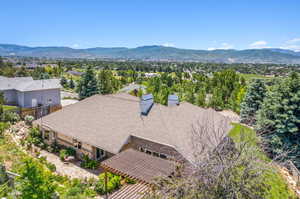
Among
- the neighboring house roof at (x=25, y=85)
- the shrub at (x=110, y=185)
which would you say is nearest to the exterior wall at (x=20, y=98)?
the neighboring house roof at (x=25, y=85)

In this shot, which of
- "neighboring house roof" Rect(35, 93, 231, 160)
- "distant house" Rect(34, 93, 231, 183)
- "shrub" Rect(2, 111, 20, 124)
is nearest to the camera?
"distant house" Rect(34, 93, 231, 183)

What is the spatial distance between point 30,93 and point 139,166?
22.3 m

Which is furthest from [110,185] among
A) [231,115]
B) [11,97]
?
[231,115]

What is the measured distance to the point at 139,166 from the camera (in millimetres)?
11734

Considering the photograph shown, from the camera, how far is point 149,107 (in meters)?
17.4

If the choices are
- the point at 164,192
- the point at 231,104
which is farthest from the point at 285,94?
the point at 231,104

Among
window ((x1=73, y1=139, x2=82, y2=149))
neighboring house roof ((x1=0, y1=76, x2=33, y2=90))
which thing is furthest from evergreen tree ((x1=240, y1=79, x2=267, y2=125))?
neighboring house roof ((x1=0, y1=76, x2=33, y2=90))

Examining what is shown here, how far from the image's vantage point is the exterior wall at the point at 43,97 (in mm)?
27562

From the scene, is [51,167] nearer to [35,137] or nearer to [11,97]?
[35,137]

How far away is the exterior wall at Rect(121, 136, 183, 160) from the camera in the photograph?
13190 millimetres

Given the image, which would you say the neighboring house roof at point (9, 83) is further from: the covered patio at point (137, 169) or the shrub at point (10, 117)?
the covered patio at point (137, 169)

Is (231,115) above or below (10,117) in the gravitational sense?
below

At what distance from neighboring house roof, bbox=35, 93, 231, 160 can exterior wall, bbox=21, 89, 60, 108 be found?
11.1m

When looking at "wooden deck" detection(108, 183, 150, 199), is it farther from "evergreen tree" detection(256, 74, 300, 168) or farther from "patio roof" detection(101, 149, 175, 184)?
"evergreen tree" detection(256, 74, 300, 168)
